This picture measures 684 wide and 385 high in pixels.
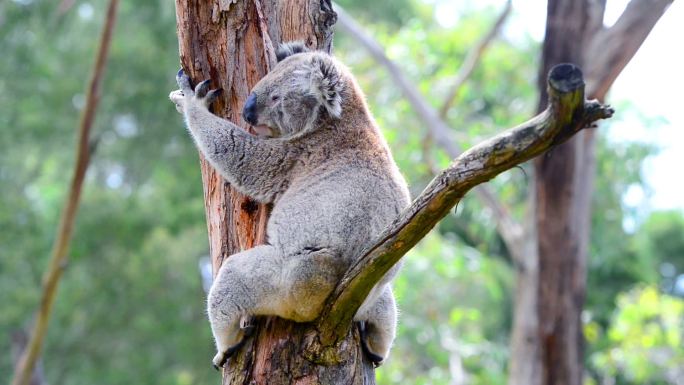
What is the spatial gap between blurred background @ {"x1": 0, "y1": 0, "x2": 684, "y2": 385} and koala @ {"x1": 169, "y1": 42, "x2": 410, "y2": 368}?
6.74 metres

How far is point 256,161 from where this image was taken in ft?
12.5

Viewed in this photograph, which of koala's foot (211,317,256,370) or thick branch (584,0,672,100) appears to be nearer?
koala's foot (211,317,256,370)

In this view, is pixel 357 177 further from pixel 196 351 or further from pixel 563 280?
pixel 196 351

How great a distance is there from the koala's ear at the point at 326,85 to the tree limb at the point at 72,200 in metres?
3.28

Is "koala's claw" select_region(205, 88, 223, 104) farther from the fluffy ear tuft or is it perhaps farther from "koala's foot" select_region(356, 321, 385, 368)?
"koala's foot" select_region(356, 321, 385, 368)

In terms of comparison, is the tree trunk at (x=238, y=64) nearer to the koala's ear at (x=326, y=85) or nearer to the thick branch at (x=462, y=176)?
the koala's ear at (x=326, y=85)

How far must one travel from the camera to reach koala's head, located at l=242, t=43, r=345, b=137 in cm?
384

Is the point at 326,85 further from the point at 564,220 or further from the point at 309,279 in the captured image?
the point at 564,220

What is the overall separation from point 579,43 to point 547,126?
516 cm

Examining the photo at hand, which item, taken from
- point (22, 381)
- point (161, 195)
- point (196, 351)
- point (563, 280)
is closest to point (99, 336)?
point (196, 351)

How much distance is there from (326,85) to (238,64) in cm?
41

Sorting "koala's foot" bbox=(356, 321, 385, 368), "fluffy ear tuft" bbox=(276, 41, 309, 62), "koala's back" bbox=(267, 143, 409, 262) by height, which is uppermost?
"fluffy ear tuft" bbox=(276, 41, 309, 62)

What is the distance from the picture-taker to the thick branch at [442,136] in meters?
8.21

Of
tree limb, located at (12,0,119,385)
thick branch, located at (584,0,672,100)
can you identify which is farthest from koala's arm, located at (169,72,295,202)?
thick branch, located at (584,0,672,100)
